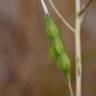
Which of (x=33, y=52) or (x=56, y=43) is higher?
(x=56, y=43)

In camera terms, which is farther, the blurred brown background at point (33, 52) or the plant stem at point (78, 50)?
the blurred brown background at point (33, 52)

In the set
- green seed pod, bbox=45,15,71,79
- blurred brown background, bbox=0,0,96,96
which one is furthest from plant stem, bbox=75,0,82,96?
blurred brown background, bbox=0,0,96,96

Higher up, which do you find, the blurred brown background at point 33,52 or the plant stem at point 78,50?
the plant stem at point 78,50

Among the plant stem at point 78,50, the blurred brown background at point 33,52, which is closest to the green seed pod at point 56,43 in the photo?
the plant stem at point 78,50

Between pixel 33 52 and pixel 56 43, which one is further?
pixel 33 52

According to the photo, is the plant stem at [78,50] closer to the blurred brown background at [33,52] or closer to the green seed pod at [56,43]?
the green seed pod at [56,43]

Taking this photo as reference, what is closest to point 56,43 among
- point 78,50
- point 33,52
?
point 78,50

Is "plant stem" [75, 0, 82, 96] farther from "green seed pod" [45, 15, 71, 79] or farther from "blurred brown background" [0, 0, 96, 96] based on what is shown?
"blurred brown background" [0, 0, 96, 96]

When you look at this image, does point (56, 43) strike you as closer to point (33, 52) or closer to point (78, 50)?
point (78, 50)

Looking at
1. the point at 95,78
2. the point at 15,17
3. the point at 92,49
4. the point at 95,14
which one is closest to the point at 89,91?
the point at 95,78

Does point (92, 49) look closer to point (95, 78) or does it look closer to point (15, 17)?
point (95, 78)
